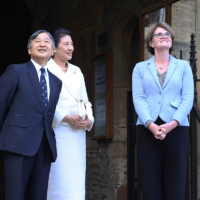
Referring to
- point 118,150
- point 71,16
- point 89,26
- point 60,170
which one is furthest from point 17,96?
point 71,16

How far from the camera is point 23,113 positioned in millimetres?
3408

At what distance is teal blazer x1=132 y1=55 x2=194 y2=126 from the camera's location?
3596mm

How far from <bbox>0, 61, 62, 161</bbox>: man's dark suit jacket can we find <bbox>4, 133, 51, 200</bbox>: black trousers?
0.19ft

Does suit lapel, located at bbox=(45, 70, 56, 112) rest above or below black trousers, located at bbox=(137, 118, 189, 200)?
above

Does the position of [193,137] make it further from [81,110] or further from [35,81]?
[35,81]

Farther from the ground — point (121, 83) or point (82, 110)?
point (121, 83)

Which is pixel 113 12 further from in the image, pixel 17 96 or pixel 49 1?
pixel 17 96

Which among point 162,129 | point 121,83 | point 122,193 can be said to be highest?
point 121,83

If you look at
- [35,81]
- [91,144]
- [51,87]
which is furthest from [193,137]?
[91,144]

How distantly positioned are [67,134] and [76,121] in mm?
156

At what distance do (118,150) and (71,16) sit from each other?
3092 mm

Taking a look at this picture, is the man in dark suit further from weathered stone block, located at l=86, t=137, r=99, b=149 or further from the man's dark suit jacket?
weathered stone block, located at l=86, t=137, r=99, b=149

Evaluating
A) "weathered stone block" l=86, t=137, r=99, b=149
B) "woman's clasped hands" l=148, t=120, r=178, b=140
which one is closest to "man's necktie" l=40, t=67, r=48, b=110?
"woman's clasped hands" l=148, t=120, r=178, b=140

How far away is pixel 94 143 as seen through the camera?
7.67 metres
